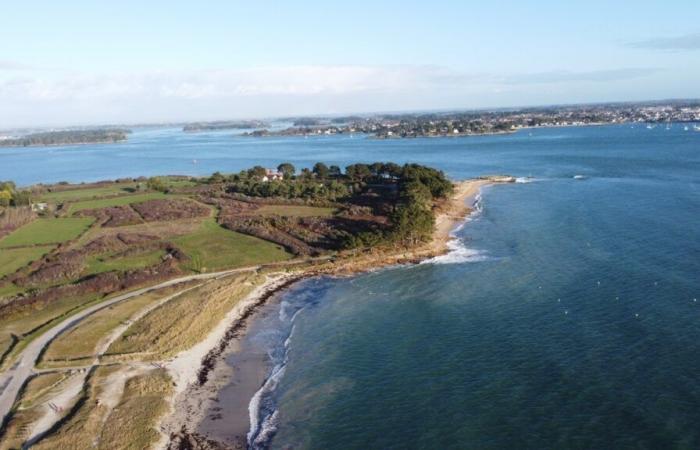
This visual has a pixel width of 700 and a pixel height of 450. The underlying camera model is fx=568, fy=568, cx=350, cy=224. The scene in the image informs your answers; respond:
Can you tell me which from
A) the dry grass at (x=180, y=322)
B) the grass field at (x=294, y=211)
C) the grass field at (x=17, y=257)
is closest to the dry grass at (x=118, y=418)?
the dry grass at (x=180, y=322)

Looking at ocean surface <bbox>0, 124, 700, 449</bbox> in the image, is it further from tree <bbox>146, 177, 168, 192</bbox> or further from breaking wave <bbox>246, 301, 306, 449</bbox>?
tree <bbox>146, 177, 168, 192</bbox>

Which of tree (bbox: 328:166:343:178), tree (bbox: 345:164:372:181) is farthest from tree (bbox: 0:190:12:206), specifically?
tree (bbox: 345:164:372:181)

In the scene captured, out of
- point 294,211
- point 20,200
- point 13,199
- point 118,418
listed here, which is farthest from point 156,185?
point 118,418

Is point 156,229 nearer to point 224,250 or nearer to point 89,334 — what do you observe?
point 224,250

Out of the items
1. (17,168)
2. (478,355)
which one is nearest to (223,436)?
(478,355)

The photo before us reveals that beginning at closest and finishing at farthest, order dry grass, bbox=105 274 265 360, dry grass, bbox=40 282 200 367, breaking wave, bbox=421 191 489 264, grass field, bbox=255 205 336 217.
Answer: dry grass, bbox=40 282 200 367
dry grass, bbox=105 274 265 360
breaking wave, bbox=421 191 489 264
grass field, bbox=255 205 336 217

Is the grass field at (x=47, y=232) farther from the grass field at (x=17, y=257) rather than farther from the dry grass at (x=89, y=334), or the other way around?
the dry grass at (x=89, y=334)

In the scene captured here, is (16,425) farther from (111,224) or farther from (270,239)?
(111,224)
